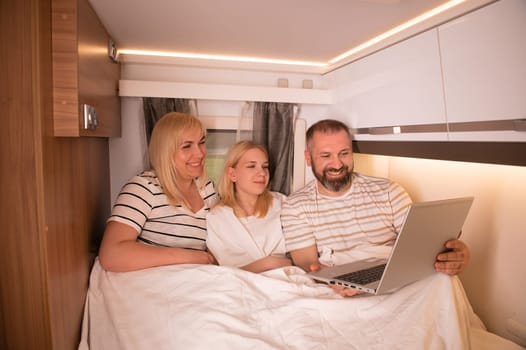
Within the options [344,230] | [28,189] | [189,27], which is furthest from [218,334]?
[189,27]

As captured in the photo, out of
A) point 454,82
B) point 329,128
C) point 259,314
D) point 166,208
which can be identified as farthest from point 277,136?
point 259,314

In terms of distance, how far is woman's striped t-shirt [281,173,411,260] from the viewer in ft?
5.58

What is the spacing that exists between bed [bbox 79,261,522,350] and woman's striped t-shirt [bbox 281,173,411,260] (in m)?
0.42

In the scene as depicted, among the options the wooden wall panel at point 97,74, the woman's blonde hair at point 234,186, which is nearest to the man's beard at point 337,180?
the woman's blonde hair at point 234,186

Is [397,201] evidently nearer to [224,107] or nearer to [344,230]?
[344,230]

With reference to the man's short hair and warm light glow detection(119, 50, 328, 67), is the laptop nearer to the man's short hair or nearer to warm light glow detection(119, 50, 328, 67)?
the man's short hair

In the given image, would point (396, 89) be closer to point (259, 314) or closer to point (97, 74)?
point (259, 314)

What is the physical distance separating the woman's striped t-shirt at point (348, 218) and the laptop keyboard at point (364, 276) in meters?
0.30

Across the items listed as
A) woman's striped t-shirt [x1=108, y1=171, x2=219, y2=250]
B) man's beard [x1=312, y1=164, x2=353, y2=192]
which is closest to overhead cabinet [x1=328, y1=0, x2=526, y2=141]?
man's beard [x1=312, y1=164, x2=353, y2=192]

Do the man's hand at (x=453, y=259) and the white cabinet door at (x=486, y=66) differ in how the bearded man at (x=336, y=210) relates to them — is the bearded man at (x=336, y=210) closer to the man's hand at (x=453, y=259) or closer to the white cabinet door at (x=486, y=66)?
the man's hand at (x=453, y=259)

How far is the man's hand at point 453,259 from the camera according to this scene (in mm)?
1232

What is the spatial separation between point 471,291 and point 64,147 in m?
1.83

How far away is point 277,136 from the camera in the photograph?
2137 mm

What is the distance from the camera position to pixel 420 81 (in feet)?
4.58
